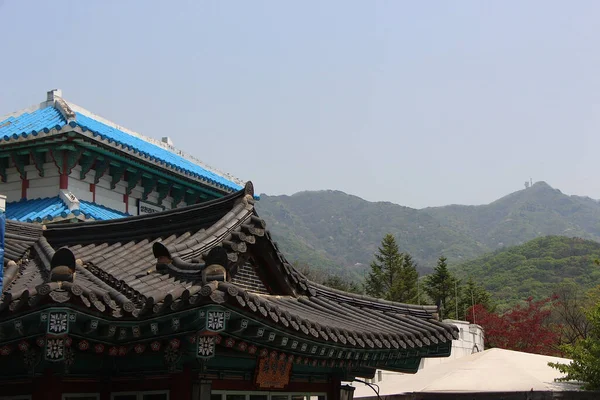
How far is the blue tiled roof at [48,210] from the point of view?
15188 mm

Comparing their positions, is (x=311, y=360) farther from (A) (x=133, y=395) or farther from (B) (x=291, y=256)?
(B) (x=291, y=256)

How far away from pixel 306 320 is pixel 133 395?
2.54 meters

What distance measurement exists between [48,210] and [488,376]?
12454 millimetres

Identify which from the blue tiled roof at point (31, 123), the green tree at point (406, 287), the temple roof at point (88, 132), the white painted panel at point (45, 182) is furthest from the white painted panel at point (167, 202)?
the green tree at point (406, 287)

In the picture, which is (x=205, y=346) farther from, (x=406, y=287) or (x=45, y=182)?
(x=406, y=287)

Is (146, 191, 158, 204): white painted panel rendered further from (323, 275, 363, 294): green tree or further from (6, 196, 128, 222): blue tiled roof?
(323, 275, 363, 294): green tree

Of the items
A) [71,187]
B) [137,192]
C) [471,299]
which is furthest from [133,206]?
[471,299]

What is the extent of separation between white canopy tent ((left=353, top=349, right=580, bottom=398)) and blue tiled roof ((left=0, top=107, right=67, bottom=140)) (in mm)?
11848

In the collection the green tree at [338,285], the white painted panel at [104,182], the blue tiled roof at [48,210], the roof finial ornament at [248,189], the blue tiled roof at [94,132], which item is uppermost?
the green tree at [338,285]

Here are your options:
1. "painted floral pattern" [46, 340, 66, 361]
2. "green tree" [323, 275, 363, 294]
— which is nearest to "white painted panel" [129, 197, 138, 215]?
"painted floral pattern" [46, 340, 66, 361]

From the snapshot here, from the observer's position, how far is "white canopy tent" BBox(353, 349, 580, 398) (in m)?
19.7

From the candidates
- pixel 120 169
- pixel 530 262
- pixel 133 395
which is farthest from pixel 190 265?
pixel 530 262

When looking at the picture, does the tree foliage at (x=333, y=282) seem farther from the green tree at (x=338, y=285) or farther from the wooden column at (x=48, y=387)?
the wooden column at (x=48, y=387)

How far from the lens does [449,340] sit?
12352 mm
